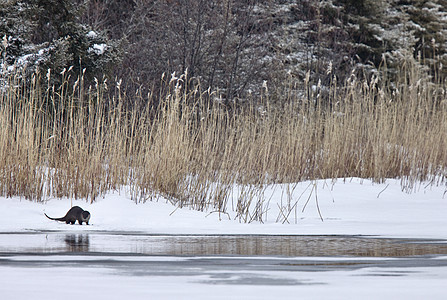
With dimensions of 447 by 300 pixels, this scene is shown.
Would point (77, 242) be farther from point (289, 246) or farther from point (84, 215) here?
point (289, 246)

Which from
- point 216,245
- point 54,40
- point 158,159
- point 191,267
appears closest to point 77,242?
point 216,245

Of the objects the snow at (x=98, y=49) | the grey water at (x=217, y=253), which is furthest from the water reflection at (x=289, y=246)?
the snow at (x=98, y=49)

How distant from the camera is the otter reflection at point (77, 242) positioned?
404 cm

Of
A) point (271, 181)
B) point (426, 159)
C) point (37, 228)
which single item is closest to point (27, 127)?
point (37, 228)

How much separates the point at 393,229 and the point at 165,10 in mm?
8254

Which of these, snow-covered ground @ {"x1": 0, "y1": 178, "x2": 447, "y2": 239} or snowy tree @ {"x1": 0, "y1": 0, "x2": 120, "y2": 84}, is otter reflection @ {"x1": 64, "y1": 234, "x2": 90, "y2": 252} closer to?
snow-covered ground @ {"x1": 0, "y1": 178, "x2": 447, "y2": 239}

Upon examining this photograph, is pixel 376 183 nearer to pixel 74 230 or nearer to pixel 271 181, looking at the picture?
pixel 271 181

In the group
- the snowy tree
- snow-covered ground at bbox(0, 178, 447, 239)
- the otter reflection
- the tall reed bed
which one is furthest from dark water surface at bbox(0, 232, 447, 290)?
the snowy tree

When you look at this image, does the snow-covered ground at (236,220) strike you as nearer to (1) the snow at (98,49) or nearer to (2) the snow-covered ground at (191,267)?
(2) the snow-covered ground at (191,267)

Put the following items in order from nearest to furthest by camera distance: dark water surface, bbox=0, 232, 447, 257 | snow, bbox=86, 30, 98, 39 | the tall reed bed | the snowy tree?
dark water surface, bbox=0, 232, 447, 257, the tall reed bed, the snowy tree, snow, bbox=86, 30, 98, 39

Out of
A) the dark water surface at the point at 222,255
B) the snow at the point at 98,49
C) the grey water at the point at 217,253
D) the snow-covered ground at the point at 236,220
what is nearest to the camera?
the dark water surface at the point at 222,255

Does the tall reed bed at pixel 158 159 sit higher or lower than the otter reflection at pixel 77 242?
higher

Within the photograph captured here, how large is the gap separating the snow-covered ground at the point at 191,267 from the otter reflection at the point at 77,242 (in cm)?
16

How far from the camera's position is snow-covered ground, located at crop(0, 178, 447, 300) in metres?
2.76
